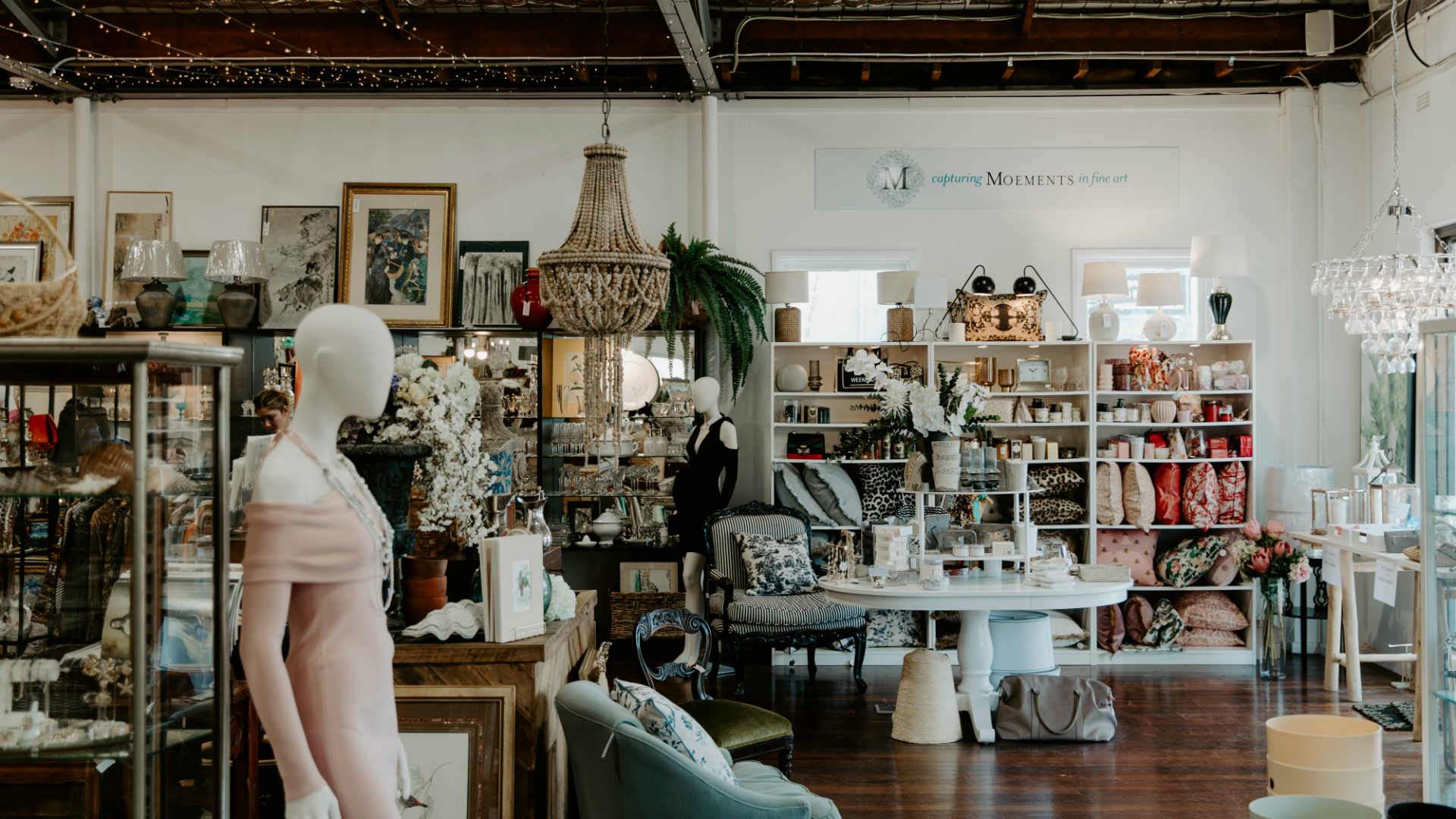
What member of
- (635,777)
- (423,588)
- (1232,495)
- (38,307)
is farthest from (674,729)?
(1232,495)

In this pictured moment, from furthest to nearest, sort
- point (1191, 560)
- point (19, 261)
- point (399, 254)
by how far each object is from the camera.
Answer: point (19, 261) → point (399, 254) → point (1191, 560)

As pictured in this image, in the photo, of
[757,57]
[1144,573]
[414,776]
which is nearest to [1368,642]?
[1144,573]

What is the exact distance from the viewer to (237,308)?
795cm

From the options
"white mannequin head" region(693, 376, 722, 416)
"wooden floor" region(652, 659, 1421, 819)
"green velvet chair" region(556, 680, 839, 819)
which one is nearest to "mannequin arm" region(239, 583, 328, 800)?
"green velvet chair" region(556, 680, 839, 819)

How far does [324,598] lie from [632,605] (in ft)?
19.1

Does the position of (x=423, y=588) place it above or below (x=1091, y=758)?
above

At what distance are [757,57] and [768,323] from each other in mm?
1815

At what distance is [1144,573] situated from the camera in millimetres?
8000

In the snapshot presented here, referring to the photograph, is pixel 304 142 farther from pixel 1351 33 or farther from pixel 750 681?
pixel 1351 33

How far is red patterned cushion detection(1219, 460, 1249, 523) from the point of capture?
314 inches

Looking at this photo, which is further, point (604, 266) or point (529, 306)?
point (529, 306)

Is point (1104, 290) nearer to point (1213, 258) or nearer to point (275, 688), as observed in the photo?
point (1213, 258)

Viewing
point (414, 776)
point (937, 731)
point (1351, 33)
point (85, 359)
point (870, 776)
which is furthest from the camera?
point (1351, 33)

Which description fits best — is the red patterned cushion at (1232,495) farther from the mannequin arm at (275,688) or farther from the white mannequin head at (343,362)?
the mannequin arm at (275,688)
